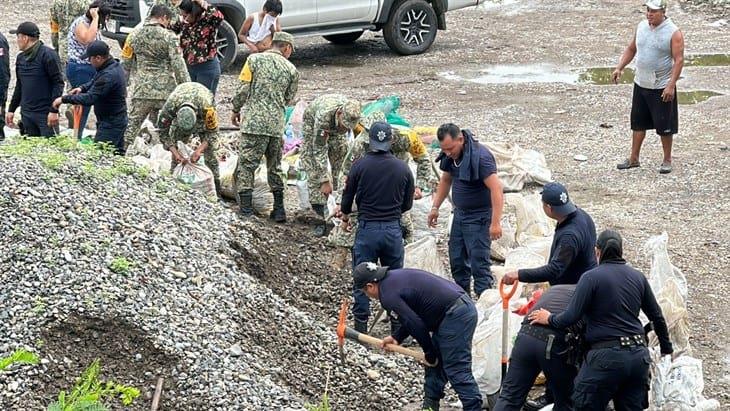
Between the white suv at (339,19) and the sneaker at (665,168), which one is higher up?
the white suv at (339,19)

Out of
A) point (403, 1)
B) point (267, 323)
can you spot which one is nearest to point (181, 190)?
point (267, 323)

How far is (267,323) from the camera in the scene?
7695 mm

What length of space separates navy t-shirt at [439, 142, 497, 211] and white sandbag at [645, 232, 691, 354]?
48.3 inches

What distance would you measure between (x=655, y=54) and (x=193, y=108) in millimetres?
4647

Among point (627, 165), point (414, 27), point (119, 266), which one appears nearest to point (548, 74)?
point (414, 27)

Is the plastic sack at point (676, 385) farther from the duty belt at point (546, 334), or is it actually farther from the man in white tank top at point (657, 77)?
the man in white tank top at point (657, 77)

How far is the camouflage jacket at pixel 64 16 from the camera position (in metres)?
13.0

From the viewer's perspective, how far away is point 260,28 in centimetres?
1298

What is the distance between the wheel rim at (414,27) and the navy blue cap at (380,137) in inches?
Result: 342

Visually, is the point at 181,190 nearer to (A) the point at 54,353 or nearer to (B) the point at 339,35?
(A) the point at 54,353

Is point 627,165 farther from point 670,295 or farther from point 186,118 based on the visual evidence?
point 186,118

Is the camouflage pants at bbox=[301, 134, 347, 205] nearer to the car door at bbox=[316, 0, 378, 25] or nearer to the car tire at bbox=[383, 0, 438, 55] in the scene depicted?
the car door at bbox=[316, 0, 378, 25]

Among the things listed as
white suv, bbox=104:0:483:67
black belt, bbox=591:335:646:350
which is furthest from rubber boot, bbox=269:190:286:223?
→ white suv, bbox=104:0:483:67

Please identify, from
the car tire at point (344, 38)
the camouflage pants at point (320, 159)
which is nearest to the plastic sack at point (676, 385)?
the camouflage pants at point (320, 159)
